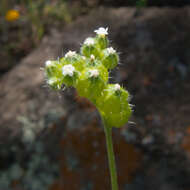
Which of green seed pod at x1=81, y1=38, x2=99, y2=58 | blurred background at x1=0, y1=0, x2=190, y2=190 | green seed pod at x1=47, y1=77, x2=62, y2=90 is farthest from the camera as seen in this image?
blurred background at x1=0, y1=0, x2=190, y2=190

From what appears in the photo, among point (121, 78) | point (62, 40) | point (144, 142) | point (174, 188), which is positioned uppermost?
point (62, 40)

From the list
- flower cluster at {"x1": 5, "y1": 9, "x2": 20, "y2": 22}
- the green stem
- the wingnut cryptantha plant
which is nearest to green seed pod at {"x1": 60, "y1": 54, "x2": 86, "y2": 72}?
the wingnut cryptantha plant

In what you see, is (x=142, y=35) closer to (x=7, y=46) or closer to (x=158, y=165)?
(x=158, y=165)

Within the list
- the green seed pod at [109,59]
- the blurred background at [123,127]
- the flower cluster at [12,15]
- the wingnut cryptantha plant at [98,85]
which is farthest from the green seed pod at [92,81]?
the flower cluster at [12,15]

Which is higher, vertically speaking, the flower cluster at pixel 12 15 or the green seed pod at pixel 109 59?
the flower cluster at pixel 12 15

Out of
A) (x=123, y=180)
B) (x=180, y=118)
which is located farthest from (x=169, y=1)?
(x=123, y=180)

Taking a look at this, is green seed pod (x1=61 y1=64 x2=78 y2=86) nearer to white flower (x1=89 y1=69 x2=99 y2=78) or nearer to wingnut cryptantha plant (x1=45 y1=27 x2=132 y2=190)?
wingnut cryptantha plant (x1=45 y1=27 x2=132 y2=190)

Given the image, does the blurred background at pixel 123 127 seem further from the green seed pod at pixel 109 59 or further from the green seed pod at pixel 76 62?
the green seed pod at pixel 76 62
